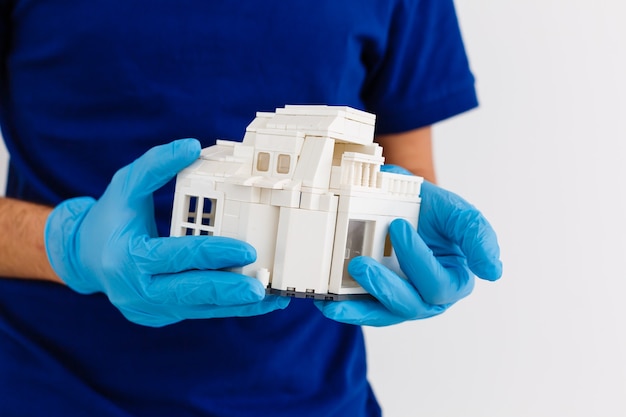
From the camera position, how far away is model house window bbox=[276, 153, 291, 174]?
1005 mm

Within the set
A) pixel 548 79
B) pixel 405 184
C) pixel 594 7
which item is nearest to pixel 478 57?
pixel 548 79

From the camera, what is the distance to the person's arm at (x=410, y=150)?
154cm

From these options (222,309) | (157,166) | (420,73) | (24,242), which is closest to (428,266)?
(222,309)

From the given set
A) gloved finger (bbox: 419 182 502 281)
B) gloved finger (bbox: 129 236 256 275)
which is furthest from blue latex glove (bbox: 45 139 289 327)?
gloved finger (bbox: 419 182 502 281)

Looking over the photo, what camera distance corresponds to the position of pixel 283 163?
1.01 meters

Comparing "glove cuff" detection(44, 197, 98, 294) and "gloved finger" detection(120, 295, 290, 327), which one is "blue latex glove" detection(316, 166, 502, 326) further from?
"glove cuff" detection(44, 197, 98, 294)

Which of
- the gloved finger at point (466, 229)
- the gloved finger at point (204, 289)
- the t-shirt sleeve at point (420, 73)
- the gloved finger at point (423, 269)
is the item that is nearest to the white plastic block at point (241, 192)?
the gloved finger at point (204, 289)

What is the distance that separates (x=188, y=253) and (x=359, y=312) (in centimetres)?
27

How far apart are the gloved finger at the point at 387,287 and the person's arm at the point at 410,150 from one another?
486mm

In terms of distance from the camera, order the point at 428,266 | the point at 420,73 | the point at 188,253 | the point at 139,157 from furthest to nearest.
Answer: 1. the point at 420,73
2. the point at 139,157
3. the point at 428,266
4. the point at 188,253

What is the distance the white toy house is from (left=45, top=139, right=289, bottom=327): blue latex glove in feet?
0.13

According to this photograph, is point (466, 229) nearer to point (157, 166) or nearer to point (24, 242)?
point (157, 166)

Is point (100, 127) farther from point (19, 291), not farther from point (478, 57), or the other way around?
point (478, 57)

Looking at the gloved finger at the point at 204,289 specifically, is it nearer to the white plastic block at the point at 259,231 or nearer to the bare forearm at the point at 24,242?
the white plastic block at the point at 259,231
